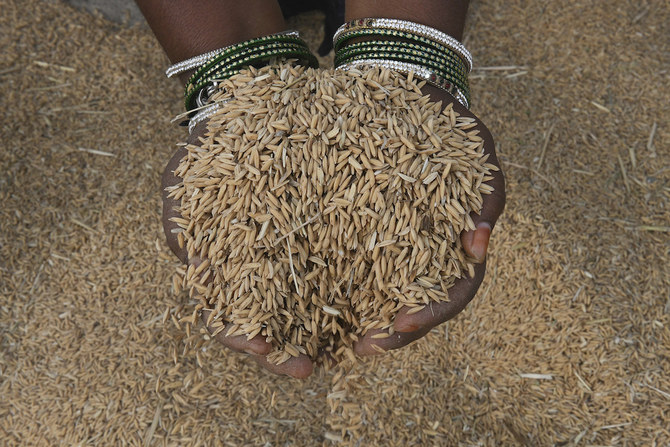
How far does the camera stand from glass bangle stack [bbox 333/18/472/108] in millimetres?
1287

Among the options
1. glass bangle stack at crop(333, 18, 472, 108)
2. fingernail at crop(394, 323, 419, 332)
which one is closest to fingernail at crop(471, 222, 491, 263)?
fingernail at crop(394, 323, 419, 332)

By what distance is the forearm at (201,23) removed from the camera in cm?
145

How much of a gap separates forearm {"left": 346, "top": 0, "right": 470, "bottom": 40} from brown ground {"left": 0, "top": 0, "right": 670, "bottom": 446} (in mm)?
671

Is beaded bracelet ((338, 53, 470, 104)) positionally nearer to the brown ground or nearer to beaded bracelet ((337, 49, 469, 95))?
beaded bracelet ((337, 49, 469, 95))

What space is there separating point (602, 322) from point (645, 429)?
308 millimetres

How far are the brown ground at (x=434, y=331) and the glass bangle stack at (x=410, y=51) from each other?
2.18 ft

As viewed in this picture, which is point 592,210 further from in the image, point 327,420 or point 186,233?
point 186,233

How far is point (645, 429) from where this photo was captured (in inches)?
61.8

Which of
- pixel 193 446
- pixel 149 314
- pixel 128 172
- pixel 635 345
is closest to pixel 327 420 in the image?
pixel 193 446

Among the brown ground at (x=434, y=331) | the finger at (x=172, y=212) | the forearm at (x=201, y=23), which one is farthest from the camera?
the brown ground at (x=434, y=331)

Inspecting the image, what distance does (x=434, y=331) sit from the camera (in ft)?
5.52

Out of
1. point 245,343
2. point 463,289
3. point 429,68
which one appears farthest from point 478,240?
point 245,343

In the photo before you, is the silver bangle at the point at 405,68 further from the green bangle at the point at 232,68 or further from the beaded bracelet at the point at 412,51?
the green bangle at the point at 232,68

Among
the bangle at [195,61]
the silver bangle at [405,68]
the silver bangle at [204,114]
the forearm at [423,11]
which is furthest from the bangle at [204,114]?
the forearm at [423,11]
